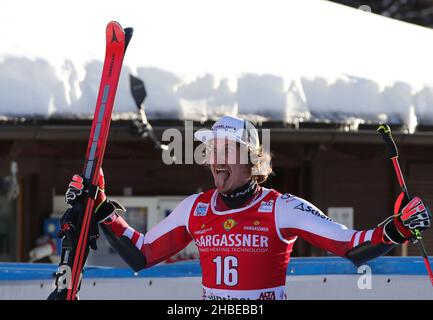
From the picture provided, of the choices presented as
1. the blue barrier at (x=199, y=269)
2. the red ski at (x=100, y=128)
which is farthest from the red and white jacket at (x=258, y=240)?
the blue barrier at (x=199, y=269)

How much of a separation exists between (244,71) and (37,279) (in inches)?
137

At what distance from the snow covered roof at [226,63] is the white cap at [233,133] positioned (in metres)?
3.66

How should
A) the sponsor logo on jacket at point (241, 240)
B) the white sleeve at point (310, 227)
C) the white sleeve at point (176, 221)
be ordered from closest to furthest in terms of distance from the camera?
1. the white sleeve at point (310, 227)
2. the sponsor logo on jacket at point (241, 240)
3. the white sleeve at point (176, 221)

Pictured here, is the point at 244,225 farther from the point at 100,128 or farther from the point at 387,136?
the point at 100,128

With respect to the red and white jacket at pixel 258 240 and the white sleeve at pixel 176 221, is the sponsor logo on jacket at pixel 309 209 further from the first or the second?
the white sleeve at pixel 176 221

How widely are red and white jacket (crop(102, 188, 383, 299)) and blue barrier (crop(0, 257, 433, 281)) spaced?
1321mm

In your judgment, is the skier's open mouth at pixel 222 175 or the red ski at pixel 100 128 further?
the red ski at pixel 100 128

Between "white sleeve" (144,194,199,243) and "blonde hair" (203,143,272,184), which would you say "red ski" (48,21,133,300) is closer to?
"white sleeve" (144,194,199,243)

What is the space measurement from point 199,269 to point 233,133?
161 cm

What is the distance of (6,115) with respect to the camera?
8234 millimetres

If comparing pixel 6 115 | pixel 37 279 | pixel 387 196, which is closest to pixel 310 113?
pixel 387 196

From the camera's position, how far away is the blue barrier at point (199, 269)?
6.03 m
